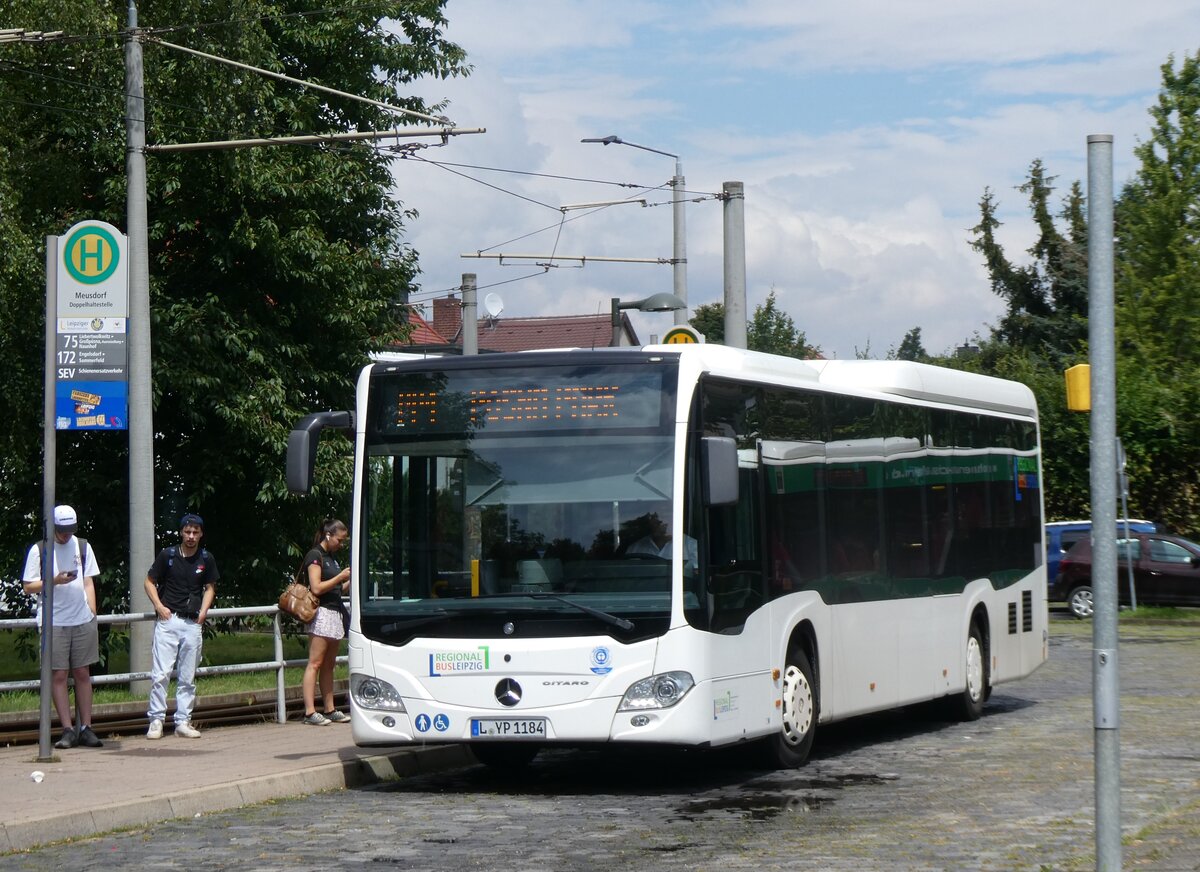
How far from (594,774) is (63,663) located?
12.6ft

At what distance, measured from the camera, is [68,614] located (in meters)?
13.5

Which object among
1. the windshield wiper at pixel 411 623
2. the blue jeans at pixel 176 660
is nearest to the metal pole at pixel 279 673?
the blue jeans at pixel 176 660

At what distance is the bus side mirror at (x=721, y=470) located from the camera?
37.4 feet

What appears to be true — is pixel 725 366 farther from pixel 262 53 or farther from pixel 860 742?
pixel 262 53

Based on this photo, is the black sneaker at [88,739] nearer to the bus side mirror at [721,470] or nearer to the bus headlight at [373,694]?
the bus headlight at [373,694]

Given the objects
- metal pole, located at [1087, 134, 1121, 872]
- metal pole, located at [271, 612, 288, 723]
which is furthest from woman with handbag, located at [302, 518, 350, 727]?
metal pole, located at [1087, 134, 1121, 872]

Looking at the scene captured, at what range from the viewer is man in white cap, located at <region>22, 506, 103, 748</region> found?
1341cm

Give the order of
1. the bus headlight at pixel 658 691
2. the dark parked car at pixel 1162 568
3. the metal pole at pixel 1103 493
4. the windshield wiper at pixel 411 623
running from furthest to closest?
the dark parked car at pixel 1162 568 < the windshield wiper at pixel 411 623 < the bus headlight at pixel 658 691 < the metal pole at pixel 1103 493

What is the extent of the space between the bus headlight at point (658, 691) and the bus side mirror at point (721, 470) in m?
1.08

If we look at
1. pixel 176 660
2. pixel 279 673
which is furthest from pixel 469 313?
pixel 176 660

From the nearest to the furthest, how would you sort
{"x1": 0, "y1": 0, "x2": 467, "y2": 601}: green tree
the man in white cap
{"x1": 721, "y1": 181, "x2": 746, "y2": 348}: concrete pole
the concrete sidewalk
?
the concrete sidewalk → the man in white cap → {"x1": 721, "y1": 181, "x2": 746, "y2": 348}: concrete pole → {"x1": 0, "y1": 0, "x2": 467, "y2": 601}: green tree

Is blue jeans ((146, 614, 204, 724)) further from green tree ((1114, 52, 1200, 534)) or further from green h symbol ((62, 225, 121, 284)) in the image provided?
green tree ((1114, 52, 1200, 534))

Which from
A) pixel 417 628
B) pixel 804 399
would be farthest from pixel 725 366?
pixel 417 628

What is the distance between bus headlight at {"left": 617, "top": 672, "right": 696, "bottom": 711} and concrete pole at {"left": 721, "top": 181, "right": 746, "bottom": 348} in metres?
10.4
